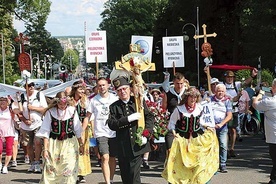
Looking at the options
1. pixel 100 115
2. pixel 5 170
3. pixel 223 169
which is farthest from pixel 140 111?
pixel 5 170

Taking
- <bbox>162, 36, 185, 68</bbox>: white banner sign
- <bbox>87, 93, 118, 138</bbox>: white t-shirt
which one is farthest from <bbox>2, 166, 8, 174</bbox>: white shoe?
<bbox>162, 36, 185, 68</bbox>: white banner sign

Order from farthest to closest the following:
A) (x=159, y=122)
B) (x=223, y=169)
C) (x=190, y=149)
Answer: (x=223, y=169)
(x=159, y=122)
(x=190, y=149)

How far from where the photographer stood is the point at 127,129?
7375 millimetres

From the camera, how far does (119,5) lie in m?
85.4

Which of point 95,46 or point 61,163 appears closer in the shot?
point 61,163

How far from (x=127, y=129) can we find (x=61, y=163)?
1637mm

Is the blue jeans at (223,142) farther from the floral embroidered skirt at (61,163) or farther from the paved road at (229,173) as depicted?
the floral embroidered skirt at (61,163)

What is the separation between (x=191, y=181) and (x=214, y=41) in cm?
3637

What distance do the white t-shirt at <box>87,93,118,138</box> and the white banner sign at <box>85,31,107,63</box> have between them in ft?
15.7

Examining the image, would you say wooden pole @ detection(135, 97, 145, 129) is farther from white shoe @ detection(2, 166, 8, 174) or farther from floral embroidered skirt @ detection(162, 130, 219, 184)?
white shoe @ detection(2, 166, 8, 174)

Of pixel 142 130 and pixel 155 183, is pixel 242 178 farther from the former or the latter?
pixel 142 130

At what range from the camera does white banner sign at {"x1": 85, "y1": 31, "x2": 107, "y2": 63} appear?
47.8ft

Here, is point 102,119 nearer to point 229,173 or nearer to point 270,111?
point 270,111

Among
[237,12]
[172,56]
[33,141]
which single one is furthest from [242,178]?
[237,12]
